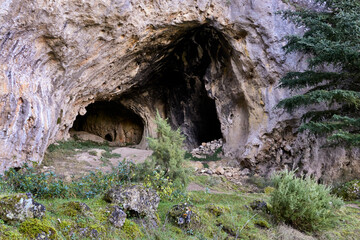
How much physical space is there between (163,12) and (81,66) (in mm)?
A: 4370

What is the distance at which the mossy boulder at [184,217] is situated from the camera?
184 inches

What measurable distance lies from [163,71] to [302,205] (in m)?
15.0

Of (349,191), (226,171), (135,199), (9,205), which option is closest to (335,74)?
(349,191)

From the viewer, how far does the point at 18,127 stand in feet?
29.9

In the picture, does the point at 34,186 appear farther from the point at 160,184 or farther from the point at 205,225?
the point at 205,225

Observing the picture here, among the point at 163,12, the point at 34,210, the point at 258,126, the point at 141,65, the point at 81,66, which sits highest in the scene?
the point at 163,12

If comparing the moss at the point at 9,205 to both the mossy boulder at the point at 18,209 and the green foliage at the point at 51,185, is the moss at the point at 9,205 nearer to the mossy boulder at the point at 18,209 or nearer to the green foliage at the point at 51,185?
the mossy boulder at the point at 18,209

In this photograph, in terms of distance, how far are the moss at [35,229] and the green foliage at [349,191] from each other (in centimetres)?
876

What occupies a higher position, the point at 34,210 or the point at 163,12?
the point at 163,12

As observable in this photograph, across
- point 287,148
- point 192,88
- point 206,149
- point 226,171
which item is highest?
point 192,88

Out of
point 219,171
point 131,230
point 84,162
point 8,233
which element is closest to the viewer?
point 8,233

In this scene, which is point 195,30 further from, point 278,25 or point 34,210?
point 34,210

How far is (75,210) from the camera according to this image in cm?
419

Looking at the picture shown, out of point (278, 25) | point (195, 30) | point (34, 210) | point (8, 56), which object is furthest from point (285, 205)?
point (195, 30)
